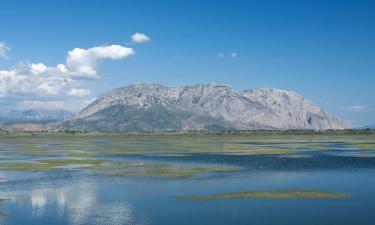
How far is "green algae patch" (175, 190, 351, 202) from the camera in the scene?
50.7 metres

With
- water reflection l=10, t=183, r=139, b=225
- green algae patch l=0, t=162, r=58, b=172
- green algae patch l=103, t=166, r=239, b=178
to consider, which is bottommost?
water reflection l=10, t=183, r=139, b=225

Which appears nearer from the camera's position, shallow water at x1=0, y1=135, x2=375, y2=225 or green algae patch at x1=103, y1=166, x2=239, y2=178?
shallow water at x1=0, y1=135, x2=375, y2=225

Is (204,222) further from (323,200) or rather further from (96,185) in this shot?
(96,185)

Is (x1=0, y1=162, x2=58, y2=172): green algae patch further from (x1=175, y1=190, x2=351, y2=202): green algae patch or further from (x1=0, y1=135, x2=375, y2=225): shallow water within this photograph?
(x1=175, y1=190, x2=351, y2=202): green algae patch

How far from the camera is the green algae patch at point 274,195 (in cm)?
5069

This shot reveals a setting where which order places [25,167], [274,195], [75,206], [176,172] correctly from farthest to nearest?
[25,167] → [176,172] → [274,195] → [75,206]

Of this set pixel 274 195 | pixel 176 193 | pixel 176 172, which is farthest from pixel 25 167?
pixel 274 195

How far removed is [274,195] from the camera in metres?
52.5

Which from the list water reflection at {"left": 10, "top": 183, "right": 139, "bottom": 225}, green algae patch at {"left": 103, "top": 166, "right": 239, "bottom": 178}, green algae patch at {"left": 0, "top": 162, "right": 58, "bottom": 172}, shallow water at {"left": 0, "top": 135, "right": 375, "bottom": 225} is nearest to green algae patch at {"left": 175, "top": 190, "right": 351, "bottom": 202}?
shallow water at {"left": 0, "top": 135, "right": 375, "bottom": 225}

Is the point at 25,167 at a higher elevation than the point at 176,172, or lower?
higher

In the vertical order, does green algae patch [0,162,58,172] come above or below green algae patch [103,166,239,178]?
above

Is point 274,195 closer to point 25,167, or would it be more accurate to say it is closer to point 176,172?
point 176,172

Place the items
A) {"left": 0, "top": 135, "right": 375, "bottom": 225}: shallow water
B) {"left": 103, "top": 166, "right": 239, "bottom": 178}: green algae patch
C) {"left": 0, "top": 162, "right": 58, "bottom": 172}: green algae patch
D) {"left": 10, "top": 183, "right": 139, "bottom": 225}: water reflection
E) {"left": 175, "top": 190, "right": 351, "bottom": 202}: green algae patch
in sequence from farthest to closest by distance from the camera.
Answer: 1. {"left": 0, "top": 162, "right": 58, "bottom": 172}: green algae patch
2. {"left": 103, "top": 166, "right": 239, "bottom": 178}: green algae patch
3. {"left": 175, "top": 190, "right": 351, "bottom": 202}: green algae patch
4. {"left": 0, "top": 135, "right": 375, "bottom": 225}: shallow water
5. {"left": 10, "top": 183, "right": 139, "bottom": 225}: water reflection

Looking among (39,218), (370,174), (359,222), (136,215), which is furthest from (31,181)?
(370,174)
